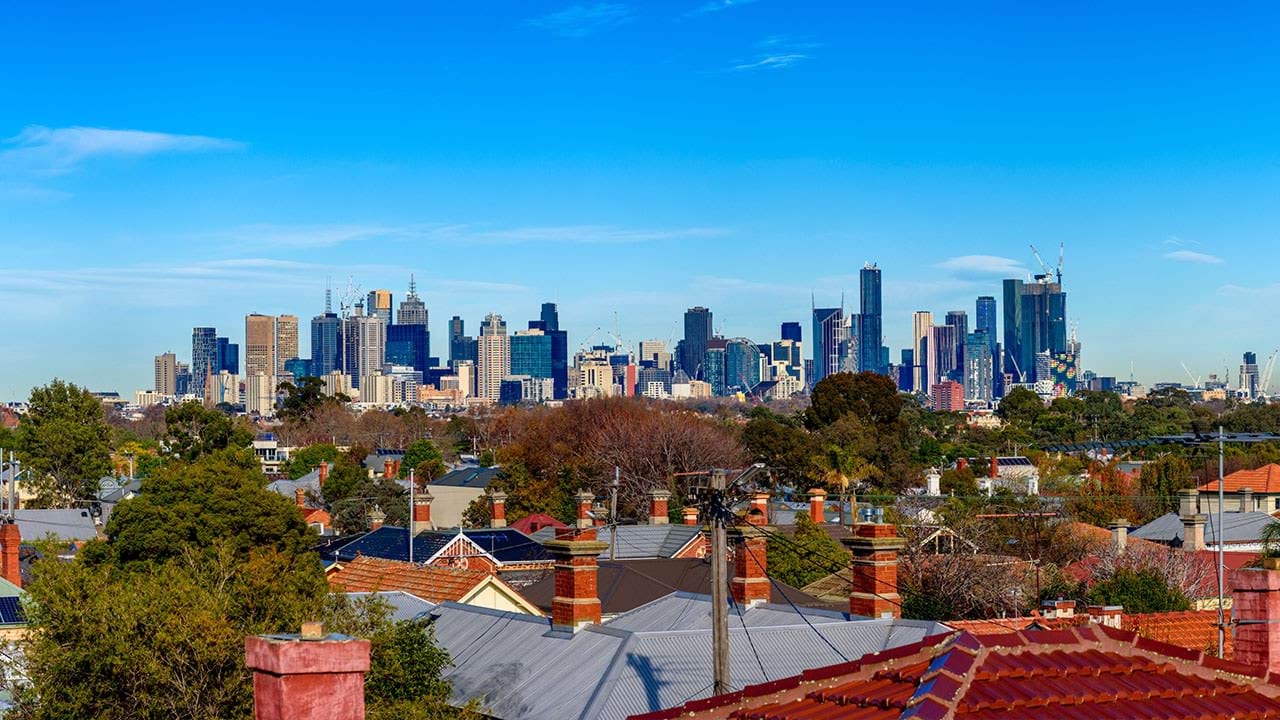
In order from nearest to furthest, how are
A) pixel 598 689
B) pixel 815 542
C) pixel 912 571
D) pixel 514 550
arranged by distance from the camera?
pixel 598 689, pixel 912 571, pixel 514 550, pixel 815 542

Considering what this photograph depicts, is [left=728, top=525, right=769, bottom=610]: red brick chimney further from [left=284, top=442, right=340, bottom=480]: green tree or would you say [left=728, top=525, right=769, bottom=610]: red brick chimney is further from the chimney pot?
[left=284, top=442, right=340, bottom=480]: green tree

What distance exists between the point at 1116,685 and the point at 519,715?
43.7 ft

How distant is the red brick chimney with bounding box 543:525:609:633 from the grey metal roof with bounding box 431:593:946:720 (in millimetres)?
238

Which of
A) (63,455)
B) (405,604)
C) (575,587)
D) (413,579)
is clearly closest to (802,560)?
(413,579)

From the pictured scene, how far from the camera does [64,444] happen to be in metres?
96.2

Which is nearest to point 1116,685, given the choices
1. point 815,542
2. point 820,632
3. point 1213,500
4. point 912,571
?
point 820,632

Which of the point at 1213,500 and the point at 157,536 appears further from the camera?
the point at 1213,500

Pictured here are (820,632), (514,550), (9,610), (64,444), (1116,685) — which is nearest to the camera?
(1116,685)

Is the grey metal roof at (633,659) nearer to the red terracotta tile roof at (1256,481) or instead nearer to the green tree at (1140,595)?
the green tree at (1140,595)

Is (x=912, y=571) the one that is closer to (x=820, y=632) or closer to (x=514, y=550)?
(x=514, y=550)

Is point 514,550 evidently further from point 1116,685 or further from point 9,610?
point 1116,685

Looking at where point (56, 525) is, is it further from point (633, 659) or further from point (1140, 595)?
point (633, 659)

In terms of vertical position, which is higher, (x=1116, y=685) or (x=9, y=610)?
(x=1116, y=685)

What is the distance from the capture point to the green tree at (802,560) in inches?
2031
